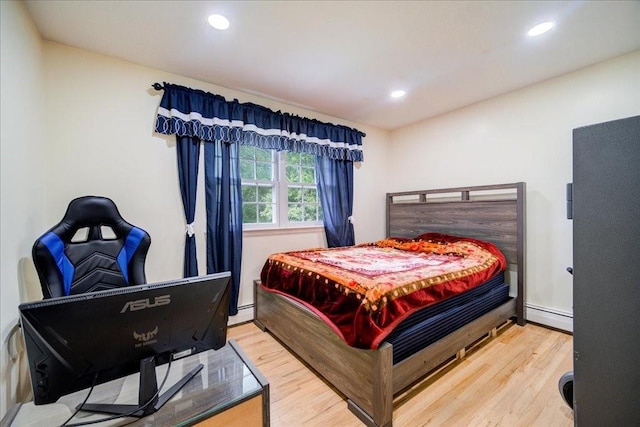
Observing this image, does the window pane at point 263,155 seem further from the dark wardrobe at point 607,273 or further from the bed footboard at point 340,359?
the dark wardrobe at point 607,273

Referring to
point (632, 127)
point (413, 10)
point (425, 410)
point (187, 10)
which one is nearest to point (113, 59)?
point (187, 10)

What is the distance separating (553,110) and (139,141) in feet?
12.9

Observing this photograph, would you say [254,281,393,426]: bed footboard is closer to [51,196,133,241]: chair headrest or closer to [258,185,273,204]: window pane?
[258,185,273,204]: window pane

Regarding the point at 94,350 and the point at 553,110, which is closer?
the point at 94,350

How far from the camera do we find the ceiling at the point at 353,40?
173cm

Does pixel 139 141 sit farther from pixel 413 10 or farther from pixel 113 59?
pixel 413 10

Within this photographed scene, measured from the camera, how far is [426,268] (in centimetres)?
220

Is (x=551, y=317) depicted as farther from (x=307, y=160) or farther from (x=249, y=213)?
(x=249, y=213)

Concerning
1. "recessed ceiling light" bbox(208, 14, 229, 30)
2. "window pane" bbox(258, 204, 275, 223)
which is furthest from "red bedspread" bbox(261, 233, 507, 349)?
"recessed ceiling light" bbox(208, 14, 229, 30)

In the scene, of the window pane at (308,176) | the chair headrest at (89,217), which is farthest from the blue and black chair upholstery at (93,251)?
the window pane at (308,176)

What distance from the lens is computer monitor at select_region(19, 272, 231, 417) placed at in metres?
0.73

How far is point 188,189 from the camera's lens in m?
2.53

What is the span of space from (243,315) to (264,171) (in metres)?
1.63

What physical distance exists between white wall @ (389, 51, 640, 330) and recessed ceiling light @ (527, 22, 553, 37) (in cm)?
96
